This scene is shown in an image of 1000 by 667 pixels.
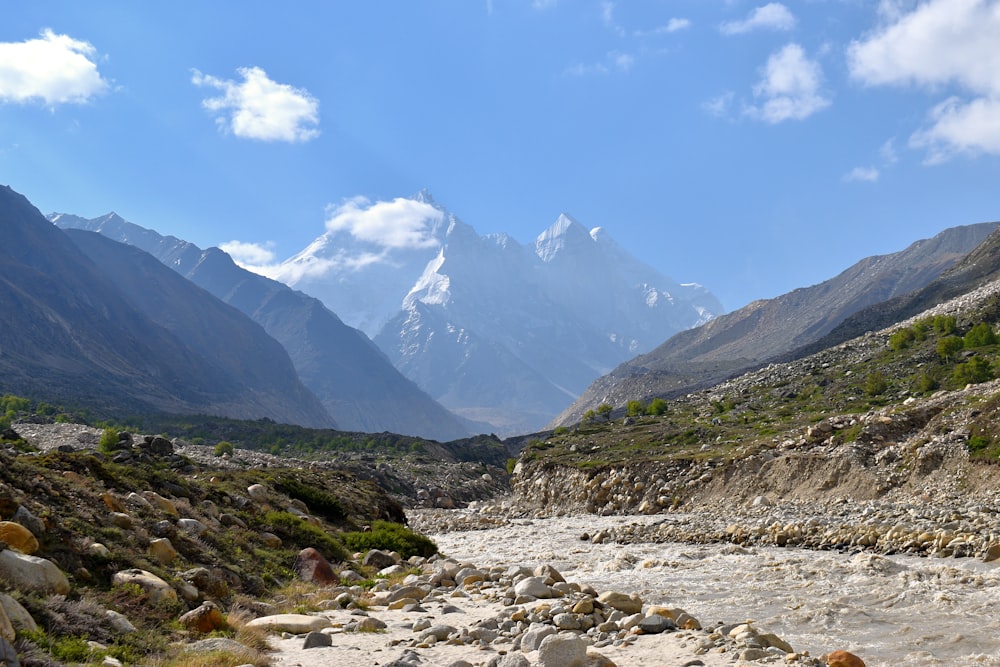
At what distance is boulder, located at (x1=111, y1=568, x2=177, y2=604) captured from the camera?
13.0m

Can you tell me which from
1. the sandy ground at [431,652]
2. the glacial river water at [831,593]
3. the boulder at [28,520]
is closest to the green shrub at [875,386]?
the glacial river water at [831,593]

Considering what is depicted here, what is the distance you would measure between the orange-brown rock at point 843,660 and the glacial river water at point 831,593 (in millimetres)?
1232

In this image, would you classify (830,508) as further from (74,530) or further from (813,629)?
→ (74,530)

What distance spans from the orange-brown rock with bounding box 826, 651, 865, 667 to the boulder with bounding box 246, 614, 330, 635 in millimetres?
8696

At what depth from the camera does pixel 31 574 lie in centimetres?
1127

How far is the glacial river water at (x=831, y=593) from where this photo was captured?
12914mm

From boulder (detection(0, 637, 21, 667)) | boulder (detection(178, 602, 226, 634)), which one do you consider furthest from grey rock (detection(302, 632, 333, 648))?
boulder (detection(0, 637, 21, 667))

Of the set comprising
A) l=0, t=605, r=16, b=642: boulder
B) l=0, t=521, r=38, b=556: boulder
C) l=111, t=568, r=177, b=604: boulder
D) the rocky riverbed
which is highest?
l=0, t=521, r=38, b=556: boulder

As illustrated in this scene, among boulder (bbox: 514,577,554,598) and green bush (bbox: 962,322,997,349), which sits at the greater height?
green bush (bbox: 962,322,997,349)

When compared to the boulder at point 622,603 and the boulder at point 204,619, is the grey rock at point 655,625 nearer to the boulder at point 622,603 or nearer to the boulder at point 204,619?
the boulder at point 622,603

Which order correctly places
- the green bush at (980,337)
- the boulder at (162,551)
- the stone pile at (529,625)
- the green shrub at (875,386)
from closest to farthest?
the stone pile at (529,625), the boulder at (162,551), the green shrub at (875,386), the green bush at (980,337)

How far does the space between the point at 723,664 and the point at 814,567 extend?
1137 centimetres

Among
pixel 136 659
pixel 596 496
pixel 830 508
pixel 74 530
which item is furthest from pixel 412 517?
pixel 136 659

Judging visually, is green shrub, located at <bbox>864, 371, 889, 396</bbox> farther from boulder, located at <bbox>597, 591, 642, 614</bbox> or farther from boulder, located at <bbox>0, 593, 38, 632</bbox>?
boulder, located at <bbox>0, 593, 38, 632</bbox>
